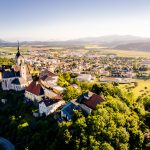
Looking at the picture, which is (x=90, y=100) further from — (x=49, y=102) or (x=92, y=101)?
(x=49, y=102)

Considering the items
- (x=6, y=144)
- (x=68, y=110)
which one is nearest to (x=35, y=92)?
(x=68, y=110)

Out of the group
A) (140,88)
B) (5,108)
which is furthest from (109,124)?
(140,88)

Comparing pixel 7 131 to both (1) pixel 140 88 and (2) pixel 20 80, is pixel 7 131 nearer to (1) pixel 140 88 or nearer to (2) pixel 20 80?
(2) pixel 20 80

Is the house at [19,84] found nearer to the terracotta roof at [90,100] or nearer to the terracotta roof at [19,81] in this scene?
the terracotta roof at [19,81]

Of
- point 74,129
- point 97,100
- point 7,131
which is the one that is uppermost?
point 97,100

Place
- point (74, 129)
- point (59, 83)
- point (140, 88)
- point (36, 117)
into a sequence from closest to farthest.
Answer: point (74, 129) → point (36, 117) → point (59, 83) → point (140, 88)

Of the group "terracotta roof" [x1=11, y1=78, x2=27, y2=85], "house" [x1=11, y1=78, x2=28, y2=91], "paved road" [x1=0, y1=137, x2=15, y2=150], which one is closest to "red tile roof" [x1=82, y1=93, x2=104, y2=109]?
"paved road" [x1=0, y1=137, x2=15, y2=150]

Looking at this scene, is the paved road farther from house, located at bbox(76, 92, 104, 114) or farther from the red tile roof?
the red tile roof
